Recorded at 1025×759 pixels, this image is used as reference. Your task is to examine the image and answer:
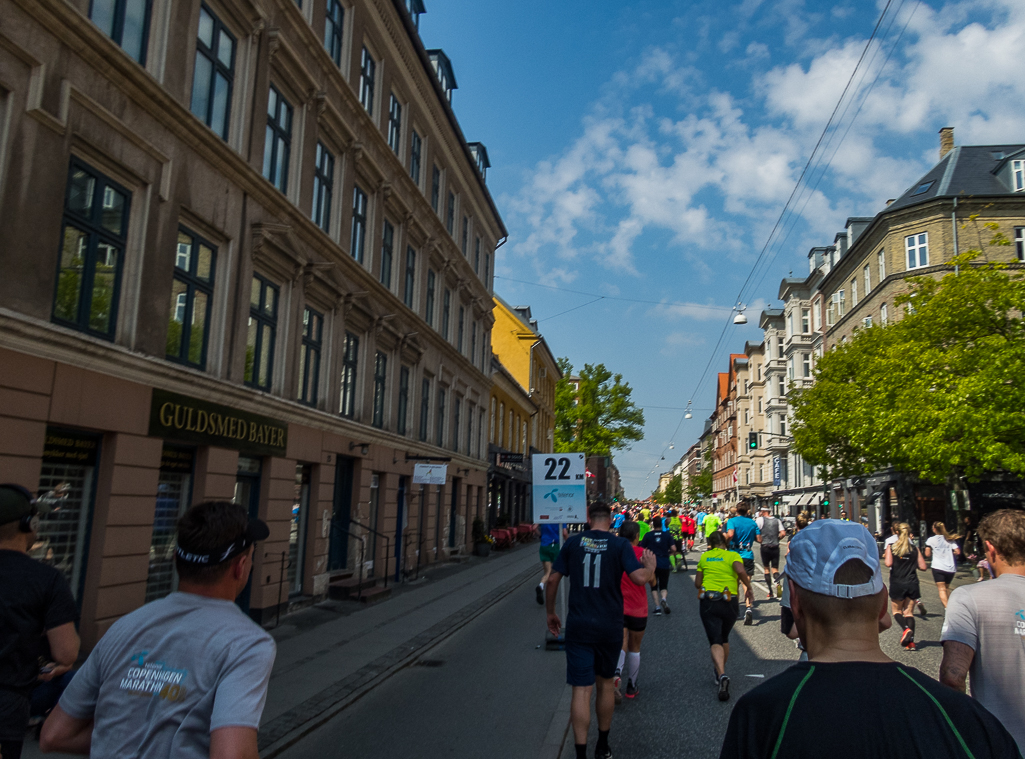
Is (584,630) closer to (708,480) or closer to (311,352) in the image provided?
(311,352)

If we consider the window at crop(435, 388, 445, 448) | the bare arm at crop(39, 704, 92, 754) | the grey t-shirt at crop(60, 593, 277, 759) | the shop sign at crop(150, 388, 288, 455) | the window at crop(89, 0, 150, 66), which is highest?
the window at crop(89, 0, 150, 66)

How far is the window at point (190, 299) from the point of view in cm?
1016

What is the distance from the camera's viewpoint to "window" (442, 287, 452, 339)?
24.4m

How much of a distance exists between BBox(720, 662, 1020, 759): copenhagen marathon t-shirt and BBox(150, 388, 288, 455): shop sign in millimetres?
9062

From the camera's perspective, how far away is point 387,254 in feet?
61.2

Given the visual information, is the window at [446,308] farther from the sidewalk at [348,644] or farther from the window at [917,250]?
the window at [917,250]

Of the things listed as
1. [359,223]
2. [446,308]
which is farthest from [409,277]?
[446,308]

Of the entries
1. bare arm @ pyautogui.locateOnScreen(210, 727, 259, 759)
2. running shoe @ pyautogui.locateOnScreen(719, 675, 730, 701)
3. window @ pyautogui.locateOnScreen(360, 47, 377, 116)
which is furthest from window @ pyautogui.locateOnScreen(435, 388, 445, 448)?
bare arm @ pyautogui.locateOnScreen(210, 727, 259, 759)

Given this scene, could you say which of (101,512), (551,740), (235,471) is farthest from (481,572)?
(551,740)

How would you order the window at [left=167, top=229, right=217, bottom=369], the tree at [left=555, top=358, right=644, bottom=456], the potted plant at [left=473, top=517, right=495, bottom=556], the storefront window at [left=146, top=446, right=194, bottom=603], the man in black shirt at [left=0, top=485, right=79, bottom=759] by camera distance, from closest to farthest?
the man in black shirt at [left=0, top=485, right=79, bottom=759], the storefront window at [left=146, top=446, right=194, bottom=603], the window at [left=167, top=229, right=217, bottom=369], the potted plant at [left=473, top=517, right=495, bottom=556], the tree at [left=555, top=358, right=644, bottom=456]

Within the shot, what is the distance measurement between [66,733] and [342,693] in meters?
5.93

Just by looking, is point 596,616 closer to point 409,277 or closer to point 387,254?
point 387,254

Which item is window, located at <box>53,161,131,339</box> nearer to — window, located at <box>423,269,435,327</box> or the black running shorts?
the black running shorts

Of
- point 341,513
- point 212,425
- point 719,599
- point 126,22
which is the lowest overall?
point 719,599
